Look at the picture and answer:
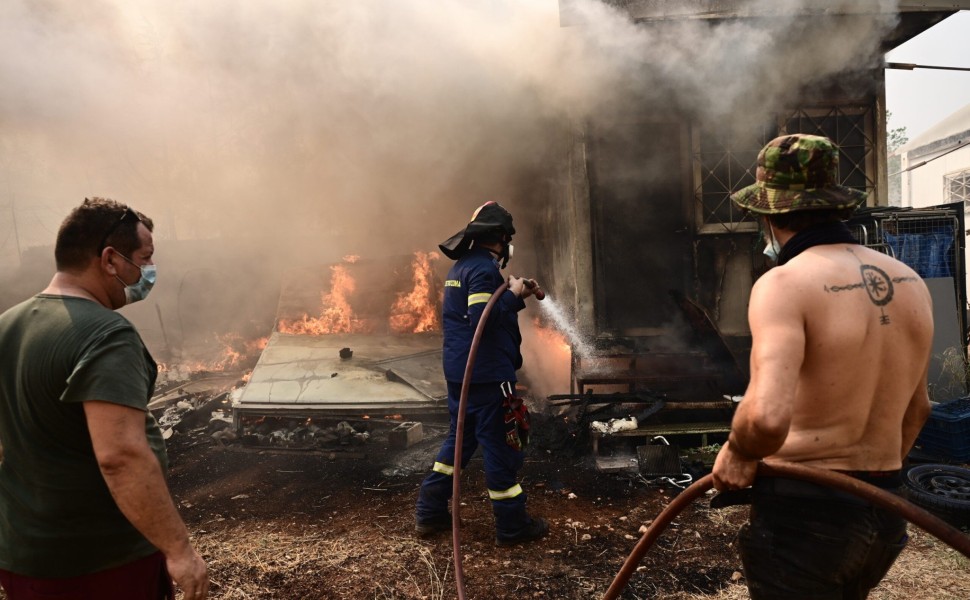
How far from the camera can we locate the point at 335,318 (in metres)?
7.14

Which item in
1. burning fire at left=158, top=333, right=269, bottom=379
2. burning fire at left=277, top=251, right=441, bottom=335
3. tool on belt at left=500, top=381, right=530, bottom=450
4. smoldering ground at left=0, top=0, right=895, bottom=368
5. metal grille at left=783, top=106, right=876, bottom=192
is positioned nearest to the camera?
tool on belt at left=500, top=381, right=530, bottom=450

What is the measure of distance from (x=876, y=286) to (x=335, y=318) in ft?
20.6

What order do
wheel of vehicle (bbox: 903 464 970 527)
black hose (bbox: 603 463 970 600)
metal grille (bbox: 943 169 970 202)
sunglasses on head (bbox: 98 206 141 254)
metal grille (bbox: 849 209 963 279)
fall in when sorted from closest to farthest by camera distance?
black hose (bbox: 603 463 970 600), sunglasses on head (bbox: 98 206 141 254), wheel of vehicle (bbox: 903 464 970 527), metal grille (bbox: 849 209 963 279), metal grille (bbox: 943 169 970 202)

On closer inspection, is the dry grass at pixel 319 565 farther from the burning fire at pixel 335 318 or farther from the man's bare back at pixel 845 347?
the burning fire at pixel 335 318

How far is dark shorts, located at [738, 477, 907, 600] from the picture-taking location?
1.66 meters

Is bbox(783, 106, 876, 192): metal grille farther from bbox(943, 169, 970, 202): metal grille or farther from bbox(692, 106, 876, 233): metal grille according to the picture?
bbox(943, 169, 970, 202): metal grille

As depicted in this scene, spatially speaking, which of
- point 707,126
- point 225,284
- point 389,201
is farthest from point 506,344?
point 225,284

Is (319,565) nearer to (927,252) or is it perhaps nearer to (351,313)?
(351,313)

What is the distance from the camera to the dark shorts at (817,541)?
1655 millimetres

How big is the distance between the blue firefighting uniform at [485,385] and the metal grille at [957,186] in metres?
21.7

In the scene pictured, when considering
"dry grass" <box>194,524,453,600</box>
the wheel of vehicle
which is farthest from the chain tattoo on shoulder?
the wheel of vehicle

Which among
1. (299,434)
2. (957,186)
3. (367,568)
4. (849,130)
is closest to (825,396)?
(367,568)

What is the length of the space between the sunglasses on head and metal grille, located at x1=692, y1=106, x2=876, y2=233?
6.47 meters

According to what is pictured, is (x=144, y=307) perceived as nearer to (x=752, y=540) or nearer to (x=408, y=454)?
(x=408, y=454)
